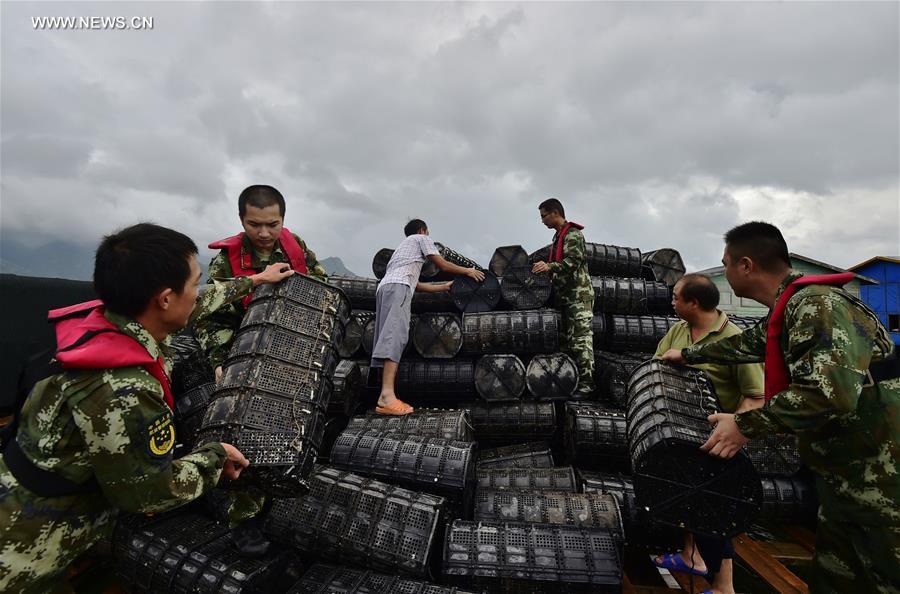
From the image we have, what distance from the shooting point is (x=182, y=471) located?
190 cm

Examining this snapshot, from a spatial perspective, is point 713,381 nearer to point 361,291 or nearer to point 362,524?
point 362,524

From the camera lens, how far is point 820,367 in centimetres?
195

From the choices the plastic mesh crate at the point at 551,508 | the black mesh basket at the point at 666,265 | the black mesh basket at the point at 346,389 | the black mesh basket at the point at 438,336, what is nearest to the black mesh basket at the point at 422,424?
the black mesh basket at the point at 346,389

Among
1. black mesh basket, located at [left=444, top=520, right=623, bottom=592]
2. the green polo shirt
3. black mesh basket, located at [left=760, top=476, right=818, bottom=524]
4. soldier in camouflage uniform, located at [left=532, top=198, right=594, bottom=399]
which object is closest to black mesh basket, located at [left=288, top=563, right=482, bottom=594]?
black mesh basket, located at [left=444, top=520, right=623, bottom=592]

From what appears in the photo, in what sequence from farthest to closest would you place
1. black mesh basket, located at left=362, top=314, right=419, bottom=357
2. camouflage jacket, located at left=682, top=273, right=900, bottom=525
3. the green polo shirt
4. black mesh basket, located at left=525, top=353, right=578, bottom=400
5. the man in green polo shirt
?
black mesh basket, located at left=362, top=314, right=419, bottom=357 → black mesh basket, located at left=525, top=353, right=578, bottom=400 → the green polo shirt → the man in green polo shirt → camouflage jacket, located at left=682, top=273, right=900, bottom=525

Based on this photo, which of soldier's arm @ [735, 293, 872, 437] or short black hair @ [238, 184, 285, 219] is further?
short black hair @ [238, 184, 285, 219]

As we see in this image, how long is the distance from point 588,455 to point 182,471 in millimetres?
4361

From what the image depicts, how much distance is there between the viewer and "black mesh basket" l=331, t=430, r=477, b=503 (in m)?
3.60

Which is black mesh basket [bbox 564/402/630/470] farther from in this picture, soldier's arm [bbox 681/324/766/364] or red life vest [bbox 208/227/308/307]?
red life vest [bbox 208/227/308/307]

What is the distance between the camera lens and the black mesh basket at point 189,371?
4.73 meters

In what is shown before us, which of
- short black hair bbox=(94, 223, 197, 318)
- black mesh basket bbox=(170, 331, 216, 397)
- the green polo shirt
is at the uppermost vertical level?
short black hair bbox=(94, 223, 197, 318)

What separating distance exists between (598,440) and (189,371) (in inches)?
188

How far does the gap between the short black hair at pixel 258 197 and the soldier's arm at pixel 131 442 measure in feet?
7.26

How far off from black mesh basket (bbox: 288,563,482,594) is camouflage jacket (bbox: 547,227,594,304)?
15.9 ft
